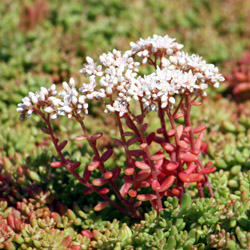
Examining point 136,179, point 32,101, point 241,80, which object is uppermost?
point 241,80

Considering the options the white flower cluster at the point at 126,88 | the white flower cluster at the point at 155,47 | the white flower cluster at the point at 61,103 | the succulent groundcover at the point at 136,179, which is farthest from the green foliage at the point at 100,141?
the white flower cluster at the point at 155,47

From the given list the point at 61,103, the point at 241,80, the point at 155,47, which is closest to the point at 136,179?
the point at 61,103

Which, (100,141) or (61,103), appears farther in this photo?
(100,141)

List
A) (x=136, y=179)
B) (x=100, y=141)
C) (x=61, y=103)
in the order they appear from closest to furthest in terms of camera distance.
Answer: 1. (x=61, y=103)
2. (x=136, y=179)
3. (x=100, y=141)

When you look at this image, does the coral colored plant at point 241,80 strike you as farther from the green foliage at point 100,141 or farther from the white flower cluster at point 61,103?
the white flower cluster at point 61,103

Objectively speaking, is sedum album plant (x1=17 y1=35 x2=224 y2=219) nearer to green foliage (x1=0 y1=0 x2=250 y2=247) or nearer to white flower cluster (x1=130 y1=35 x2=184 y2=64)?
white flower cluster (x1=130 y1=35 x2=184 y2=64)

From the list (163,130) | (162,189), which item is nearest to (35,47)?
(163,130)

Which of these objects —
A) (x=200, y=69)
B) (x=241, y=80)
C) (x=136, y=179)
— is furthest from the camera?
(x=241, y=80)

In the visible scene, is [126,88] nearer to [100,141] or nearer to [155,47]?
[155,47]

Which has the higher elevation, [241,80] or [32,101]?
[241,80]
